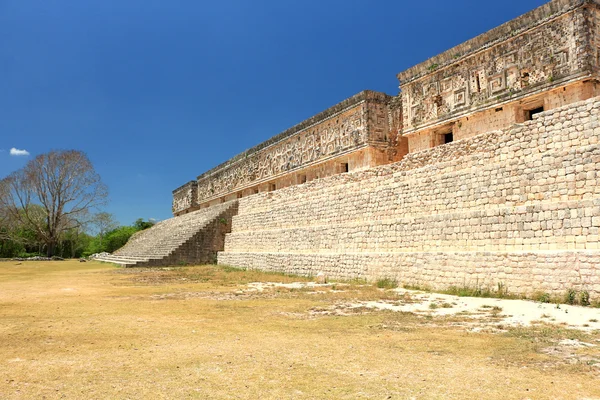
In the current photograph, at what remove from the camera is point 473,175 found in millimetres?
8609

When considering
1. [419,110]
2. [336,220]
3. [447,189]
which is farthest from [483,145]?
[336,220]

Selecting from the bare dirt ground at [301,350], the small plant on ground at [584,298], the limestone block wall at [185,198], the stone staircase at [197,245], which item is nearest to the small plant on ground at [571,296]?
the small plant on ground at [584,298]

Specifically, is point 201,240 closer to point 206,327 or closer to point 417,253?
point 417,253

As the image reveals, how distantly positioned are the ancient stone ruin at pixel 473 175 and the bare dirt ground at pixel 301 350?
1.29 meters

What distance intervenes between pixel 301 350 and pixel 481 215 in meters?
5.35

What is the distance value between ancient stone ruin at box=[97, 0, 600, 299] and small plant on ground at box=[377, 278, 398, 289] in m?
0.12

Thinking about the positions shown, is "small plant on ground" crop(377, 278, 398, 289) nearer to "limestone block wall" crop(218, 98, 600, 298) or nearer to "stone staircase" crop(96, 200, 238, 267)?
"limestone block wall" crop(218, 98, 600, 298)

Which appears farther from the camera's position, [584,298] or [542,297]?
[542,297]

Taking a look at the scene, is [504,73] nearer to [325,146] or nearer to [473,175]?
[473,175]

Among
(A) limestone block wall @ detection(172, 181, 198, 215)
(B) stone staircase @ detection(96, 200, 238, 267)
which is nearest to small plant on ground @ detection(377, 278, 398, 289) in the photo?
(B) stone staircase @ detection(96, 200, 238, 267)

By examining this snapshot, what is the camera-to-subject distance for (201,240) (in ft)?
62.7

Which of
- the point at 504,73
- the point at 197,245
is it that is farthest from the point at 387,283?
the point at 197,245

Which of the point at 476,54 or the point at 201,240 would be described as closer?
the point at 476,54

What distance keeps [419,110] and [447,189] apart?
10.9 feet
